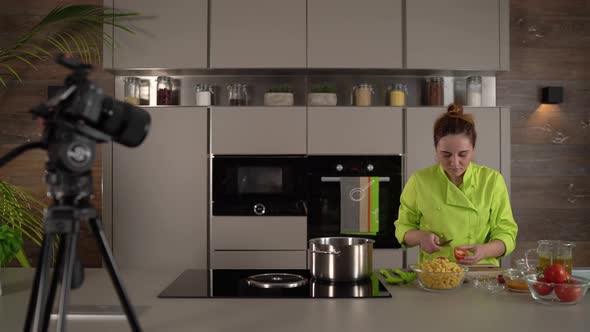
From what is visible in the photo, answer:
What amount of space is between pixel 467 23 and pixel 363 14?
675 millimetres

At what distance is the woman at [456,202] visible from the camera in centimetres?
223

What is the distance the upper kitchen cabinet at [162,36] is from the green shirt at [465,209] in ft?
5.97

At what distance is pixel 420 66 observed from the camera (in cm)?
357

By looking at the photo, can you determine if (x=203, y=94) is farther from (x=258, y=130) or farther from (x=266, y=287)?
(x=266, y=287)

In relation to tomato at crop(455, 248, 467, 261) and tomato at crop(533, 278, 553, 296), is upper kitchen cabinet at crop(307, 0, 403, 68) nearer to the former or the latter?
tomato at crop(455, 248, 467, 261)

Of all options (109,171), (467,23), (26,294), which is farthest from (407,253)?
(26,294)

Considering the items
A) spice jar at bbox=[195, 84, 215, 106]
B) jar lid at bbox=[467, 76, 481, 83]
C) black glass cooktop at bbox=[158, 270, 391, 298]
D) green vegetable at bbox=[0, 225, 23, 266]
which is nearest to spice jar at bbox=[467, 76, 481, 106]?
jar lid at bbox=[467, 76, 481, 83]

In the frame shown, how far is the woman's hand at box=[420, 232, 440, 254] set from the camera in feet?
6.83

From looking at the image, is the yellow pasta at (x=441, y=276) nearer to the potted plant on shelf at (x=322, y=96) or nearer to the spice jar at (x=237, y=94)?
the potted plant on shelf at (x=322, y=96)

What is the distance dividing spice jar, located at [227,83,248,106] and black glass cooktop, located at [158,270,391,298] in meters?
1.91

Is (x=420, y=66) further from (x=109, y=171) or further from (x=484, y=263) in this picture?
(x=109, y=171)

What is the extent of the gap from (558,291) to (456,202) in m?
0.83

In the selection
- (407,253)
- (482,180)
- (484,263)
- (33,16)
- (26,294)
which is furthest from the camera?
(33,16)

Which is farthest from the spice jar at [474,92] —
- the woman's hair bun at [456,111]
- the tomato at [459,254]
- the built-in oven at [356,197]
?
the tomato at [459,254]
